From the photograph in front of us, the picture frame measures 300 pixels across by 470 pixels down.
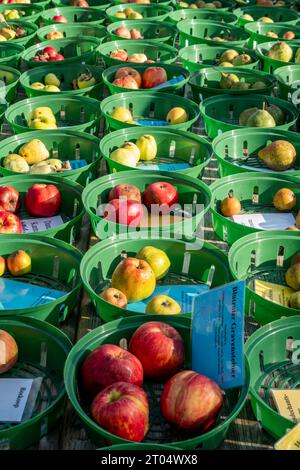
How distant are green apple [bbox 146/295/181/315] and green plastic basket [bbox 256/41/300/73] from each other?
6.45 feet

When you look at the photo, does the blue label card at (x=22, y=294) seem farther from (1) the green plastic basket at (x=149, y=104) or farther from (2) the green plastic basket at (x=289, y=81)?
(2) the green plastic basket at (x=289, y=81)

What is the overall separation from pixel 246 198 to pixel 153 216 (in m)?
0.37

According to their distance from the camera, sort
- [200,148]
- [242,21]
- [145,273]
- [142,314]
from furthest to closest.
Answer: [242,21] → [200,148] → [145,273] → [142,314]

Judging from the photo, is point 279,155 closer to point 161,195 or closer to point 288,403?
point 161,195

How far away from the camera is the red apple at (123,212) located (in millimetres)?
2033

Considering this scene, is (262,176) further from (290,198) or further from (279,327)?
(279,327)

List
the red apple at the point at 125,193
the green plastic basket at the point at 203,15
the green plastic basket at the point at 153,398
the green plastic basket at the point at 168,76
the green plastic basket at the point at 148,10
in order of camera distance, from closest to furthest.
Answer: the green plastic basket at the point at 153,398 → the red apple at the point at 125,193 → the green plastic basket at the point at 168,76 → the green plastic basket at the point at 203,15 → the green plastic basket at the point at 148,10

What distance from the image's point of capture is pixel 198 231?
220 cm

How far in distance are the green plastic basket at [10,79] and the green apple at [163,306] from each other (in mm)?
1620

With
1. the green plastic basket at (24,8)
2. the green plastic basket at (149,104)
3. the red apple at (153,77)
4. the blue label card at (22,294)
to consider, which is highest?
the green plastic basket at (24,8)

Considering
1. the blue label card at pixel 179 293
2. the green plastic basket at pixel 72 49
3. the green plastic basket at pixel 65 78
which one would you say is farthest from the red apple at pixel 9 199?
the green plastic basket at pixel 72 49

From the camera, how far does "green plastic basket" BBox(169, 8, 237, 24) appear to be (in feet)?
12.9

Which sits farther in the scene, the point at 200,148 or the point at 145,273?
the point at 200,148
